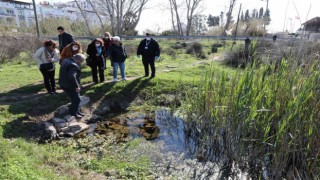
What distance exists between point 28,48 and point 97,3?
1352 cm

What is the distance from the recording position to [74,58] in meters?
5.39

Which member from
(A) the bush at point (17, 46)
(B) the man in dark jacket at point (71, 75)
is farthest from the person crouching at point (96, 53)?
(A) the bush at point (17, 46)

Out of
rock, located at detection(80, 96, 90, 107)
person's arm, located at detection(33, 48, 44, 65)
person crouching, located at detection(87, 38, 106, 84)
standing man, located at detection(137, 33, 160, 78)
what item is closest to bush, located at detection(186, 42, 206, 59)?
standing man, located at detection(137, 33, 160, 78)

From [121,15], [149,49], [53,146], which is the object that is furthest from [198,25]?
[53,146]

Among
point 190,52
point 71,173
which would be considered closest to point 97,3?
point 190,52

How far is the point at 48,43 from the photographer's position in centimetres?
638

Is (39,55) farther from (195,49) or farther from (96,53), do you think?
(195,49)

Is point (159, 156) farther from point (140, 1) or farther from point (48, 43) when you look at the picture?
point (140, 1)

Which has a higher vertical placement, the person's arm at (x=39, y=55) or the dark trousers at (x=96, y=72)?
the person's arm at (x=39, y=55)

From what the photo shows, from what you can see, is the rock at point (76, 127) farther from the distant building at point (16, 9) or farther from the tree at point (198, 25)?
the distant building at point (16, 9)

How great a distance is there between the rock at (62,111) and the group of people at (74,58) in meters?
0.23

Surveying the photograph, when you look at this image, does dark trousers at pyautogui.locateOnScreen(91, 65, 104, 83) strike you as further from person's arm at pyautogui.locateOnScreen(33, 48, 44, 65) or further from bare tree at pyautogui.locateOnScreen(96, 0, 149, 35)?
bare tree at pyautogui.locateOnScreen(96, 0, 149, 35)

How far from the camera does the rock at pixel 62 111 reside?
5.86m

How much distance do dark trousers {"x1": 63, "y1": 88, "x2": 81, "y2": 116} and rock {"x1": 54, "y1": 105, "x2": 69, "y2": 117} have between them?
0.20 metres
